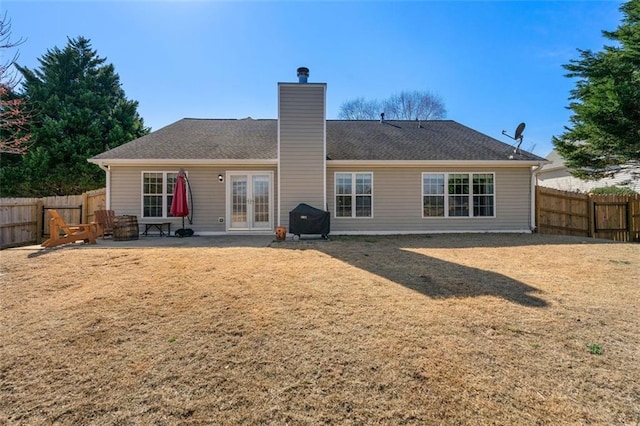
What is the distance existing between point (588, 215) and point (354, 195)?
8973 mm

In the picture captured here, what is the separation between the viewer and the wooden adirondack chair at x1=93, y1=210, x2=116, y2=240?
359 inches

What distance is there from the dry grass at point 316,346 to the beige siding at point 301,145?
5.19 m

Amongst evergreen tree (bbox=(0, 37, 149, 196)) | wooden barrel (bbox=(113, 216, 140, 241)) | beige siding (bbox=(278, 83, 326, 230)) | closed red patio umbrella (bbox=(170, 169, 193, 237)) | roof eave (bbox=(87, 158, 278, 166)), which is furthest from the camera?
evergreen tree (bbox=(0, 37, 149, 196))

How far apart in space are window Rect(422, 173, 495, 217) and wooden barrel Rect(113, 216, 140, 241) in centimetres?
994

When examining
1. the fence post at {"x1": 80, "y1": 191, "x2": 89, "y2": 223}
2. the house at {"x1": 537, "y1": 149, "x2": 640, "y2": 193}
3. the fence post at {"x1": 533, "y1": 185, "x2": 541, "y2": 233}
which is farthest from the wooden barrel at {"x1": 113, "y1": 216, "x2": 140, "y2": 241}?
the house at {"x1": 537, "y1": 149, "x2": 640, "y2": 193}

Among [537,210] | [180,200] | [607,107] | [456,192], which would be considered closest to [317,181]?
[180,200]

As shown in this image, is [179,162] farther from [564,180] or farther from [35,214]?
[564,180]

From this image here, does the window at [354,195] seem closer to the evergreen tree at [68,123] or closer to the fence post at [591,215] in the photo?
the fence post at [591,215]

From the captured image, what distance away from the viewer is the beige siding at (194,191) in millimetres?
10375

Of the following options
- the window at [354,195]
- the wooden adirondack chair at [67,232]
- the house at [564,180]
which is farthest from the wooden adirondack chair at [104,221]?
the house at [564,180]

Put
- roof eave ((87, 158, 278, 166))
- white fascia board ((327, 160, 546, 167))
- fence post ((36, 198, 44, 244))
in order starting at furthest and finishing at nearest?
white fascia board ((327, 160, 546, 167))
roof eave ((87, 158, 278, 166))
fence post ((36, 198, 44, 244))

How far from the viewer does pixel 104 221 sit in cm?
932

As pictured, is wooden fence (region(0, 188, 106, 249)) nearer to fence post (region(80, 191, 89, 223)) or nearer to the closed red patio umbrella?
fence post (region(80, 191, 89, 223))

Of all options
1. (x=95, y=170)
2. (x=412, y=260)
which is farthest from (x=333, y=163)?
(x=95, y=170)
